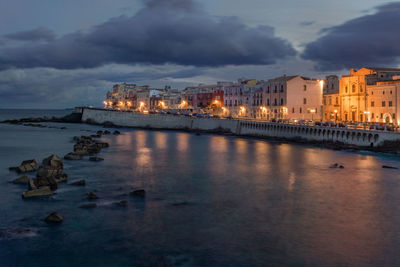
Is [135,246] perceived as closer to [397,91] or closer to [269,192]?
[269,192]

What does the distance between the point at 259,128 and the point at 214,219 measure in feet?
191

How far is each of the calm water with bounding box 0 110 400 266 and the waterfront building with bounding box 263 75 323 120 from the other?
164ft

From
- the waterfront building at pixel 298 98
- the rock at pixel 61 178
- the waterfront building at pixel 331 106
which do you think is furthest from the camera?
the waterfront building at pixel 298 98

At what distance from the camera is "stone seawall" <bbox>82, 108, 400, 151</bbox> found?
5253 cm


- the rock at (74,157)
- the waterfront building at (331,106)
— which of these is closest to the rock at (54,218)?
the rock at (74,157)

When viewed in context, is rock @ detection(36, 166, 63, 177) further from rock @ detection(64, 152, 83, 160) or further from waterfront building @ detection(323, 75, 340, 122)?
waterfront building @ detection(323, 75, 340, 122)

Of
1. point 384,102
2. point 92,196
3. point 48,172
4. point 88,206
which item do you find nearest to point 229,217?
point 88,206

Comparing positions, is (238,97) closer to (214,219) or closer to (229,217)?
(229,217)

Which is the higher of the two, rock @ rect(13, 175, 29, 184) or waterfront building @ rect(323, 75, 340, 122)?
waterfront building @ rect(323, 75, 340, 122)

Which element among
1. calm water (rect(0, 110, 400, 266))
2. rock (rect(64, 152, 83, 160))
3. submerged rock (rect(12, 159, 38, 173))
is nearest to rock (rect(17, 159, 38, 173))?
submerged rock (rect(12, 159, 38, 173))

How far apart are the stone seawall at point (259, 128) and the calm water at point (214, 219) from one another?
14.3 metres

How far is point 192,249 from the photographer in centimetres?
1789

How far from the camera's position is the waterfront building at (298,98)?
8850 centimetres

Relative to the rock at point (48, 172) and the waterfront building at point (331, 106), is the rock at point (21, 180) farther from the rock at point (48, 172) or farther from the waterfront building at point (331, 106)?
the waterfront building at point (331, 106)
